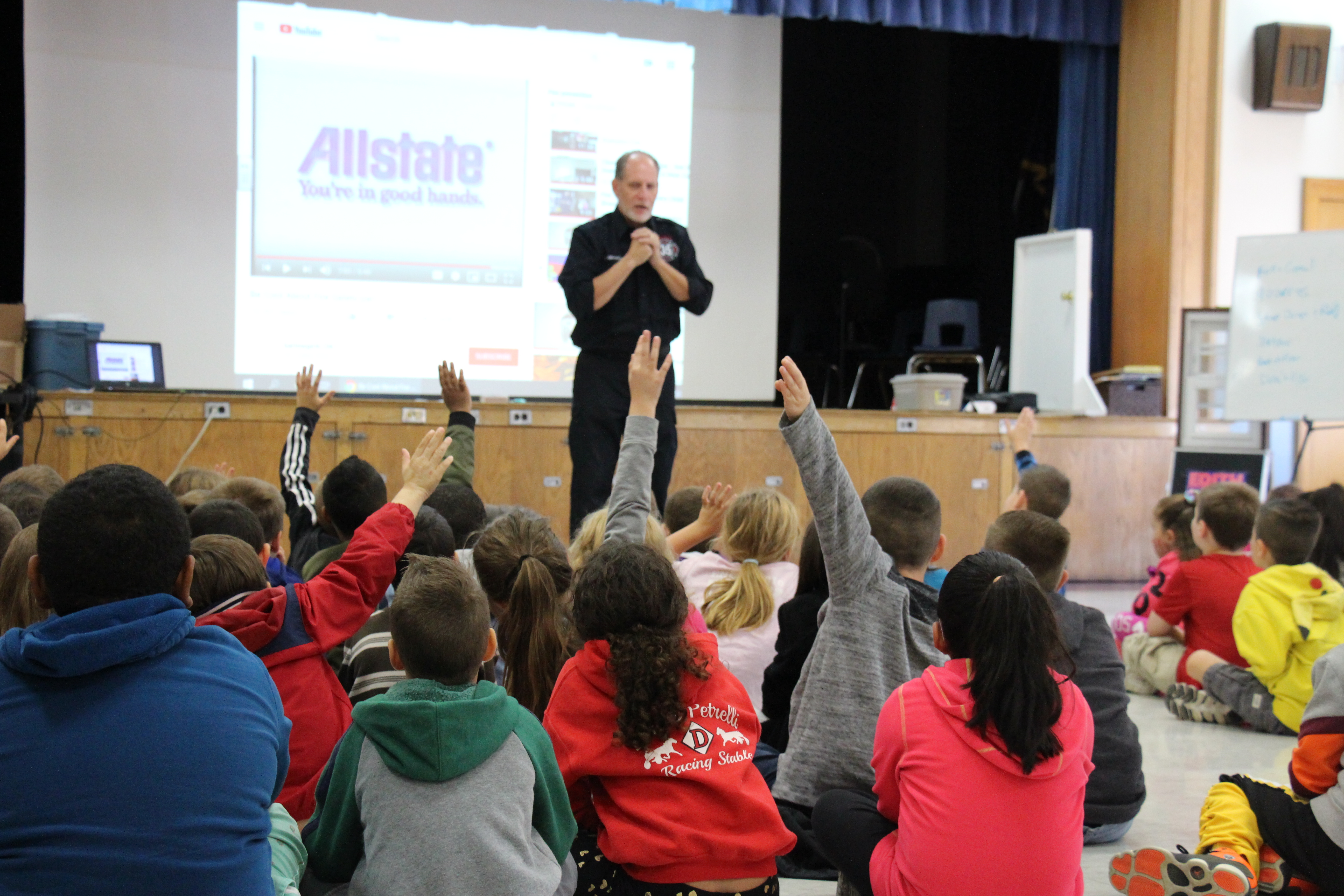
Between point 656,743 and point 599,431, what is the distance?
83.7 inches

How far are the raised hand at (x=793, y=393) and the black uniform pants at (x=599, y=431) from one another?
1792 mm

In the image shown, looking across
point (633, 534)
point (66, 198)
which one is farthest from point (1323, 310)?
point (66, 198)

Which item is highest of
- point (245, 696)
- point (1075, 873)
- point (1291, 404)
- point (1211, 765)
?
point (1291, 404)

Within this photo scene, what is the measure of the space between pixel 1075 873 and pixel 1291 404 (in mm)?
4348

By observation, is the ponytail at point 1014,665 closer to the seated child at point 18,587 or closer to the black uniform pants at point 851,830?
the black uniform pants at point 851,830

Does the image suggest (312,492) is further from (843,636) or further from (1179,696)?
(1179,696)

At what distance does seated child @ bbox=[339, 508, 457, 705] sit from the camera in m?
1.59

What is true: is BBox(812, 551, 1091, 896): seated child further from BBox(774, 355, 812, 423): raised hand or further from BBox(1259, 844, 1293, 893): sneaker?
BBox(1259, 844, 1293, 893): sneaker

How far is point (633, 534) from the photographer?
1868 mm

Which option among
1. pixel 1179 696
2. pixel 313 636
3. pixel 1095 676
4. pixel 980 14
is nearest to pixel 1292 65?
pixel 980 14

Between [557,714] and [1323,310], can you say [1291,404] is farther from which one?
[557,714]

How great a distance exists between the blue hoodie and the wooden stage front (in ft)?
12.2

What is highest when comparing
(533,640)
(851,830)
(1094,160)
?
(1094,160)

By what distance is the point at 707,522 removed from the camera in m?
2.21
